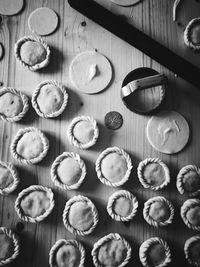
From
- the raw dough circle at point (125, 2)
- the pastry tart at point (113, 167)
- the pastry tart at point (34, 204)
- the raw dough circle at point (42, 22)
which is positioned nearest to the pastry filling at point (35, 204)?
the pastry tart at point (34, 204)

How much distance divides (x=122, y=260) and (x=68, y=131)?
0.61 meters

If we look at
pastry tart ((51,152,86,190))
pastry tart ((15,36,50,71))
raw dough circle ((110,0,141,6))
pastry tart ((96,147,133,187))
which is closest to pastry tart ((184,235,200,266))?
pastry tart ((96,147,133,187))

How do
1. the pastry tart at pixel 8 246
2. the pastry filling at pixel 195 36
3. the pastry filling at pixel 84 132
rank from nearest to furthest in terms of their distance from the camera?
the pastry tart at pixel 8 246
the pastry filling at pixel 84 132
the pastry filling at pixel 195 36

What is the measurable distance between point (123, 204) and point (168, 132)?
15.4 inches

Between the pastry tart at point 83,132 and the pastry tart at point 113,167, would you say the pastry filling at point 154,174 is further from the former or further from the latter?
the pastry tart at point 83,132

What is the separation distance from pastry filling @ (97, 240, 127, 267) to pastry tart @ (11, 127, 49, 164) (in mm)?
476

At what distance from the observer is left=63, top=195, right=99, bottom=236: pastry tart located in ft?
3.70

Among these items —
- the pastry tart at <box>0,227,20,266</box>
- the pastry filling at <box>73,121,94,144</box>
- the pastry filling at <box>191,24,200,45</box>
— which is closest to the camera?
the pastry tart at <box>0,227,20,266</box>

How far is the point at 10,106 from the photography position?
3.96 ft

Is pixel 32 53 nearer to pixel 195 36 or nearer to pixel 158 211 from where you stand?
pixel 195 36

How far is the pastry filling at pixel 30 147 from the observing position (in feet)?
3.86

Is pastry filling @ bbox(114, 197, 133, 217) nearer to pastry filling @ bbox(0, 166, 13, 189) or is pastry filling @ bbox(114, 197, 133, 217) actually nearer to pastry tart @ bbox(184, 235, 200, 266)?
pastry tart @ bbox(184, 235, 200, 266)

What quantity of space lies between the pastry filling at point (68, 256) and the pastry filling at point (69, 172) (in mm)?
275

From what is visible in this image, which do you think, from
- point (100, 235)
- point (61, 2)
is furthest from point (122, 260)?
point (61, 2)
